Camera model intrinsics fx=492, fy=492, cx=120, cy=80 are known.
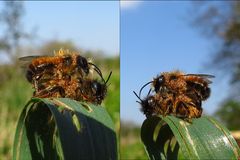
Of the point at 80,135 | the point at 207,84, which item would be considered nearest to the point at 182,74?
the point at 207,84

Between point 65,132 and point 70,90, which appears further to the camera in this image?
point 70,90

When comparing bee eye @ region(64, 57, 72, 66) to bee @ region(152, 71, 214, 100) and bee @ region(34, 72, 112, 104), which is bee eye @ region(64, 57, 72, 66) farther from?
bee @ region(152, 71, 214, 100)

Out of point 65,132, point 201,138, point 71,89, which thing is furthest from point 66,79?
point 201,138

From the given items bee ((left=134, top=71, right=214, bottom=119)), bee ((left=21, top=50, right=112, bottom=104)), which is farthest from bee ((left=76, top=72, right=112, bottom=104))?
bee ((left=134, top=71, right=214, bottom=119))

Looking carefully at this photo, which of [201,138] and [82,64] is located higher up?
[82,64]

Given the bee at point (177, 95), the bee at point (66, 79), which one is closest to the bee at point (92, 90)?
the bee at point (66, 79)

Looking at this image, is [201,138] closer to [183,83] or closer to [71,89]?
[183,83]
